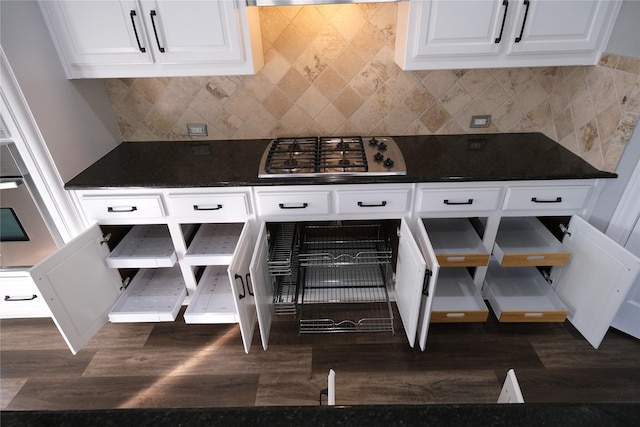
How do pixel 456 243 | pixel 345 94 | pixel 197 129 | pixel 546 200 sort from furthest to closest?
pixel 197 129
pixel 345 94
pixel 456 243
pixel 546 200

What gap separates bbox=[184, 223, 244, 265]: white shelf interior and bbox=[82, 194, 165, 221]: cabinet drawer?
29 cm

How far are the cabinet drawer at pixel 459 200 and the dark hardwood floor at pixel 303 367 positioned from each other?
0.73 metres

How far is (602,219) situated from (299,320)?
1772 mm

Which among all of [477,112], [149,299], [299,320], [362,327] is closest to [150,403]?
[149,299]

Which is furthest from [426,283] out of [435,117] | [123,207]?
[123,207]

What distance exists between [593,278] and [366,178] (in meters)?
1.24

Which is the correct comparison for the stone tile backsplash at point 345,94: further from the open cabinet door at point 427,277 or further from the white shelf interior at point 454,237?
the open cabinet door at point 427,277

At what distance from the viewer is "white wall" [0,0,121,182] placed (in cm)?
160

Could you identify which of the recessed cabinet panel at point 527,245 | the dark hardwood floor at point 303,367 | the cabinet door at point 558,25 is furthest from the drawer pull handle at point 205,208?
the cabinet door at point 558,25

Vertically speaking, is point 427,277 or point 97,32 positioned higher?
point 97,32

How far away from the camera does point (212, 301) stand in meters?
2.11

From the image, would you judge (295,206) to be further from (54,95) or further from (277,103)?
(54,95)

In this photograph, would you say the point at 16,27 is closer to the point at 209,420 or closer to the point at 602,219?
the point at 209,420

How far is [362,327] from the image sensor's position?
2133 millimetres
